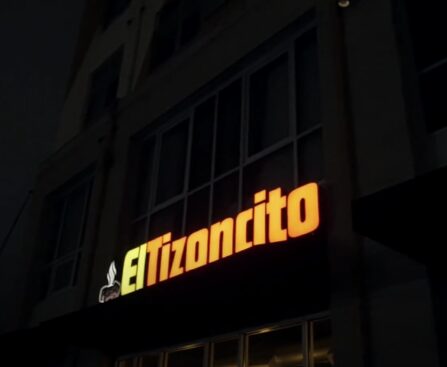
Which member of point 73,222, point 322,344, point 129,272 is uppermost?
point 73,222

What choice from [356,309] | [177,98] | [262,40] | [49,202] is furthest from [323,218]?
[49,202]

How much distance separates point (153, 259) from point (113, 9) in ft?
32.0

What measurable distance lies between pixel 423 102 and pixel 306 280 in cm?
240

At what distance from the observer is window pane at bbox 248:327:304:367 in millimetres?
6629

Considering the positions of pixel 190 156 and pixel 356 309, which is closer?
pixel 356 309

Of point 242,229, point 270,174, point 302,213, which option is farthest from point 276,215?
point 270,174

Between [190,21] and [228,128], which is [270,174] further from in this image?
[190,21]

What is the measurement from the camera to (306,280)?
254 inches

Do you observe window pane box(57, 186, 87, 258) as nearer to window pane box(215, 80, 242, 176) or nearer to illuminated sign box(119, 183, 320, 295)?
illuminated sign box(119, 183, 320, 295)

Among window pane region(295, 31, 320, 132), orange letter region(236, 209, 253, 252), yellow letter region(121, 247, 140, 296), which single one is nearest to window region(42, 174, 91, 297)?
yellow letter region(121, 247, 140, 296)

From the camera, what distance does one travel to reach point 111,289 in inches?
373

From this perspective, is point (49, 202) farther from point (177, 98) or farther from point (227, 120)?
point (227, 120)

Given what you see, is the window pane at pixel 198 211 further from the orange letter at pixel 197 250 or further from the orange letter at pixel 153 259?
the orange letter at pixel 197 250

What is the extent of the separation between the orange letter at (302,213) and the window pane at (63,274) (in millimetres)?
6497
